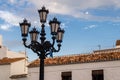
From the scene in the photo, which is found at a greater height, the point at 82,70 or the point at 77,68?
the point at 77,68

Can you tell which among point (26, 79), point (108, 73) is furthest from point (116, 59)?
point (26, 79)

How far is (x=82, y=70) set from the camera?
3228cm

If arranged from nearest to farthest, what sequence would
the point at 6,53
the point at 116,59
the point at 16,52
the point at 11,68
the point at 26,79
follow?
1. the point at 116,59
2. the point at 26,79
3. the point at 11,68
4. the point at 6,53
5. the point at 16,52

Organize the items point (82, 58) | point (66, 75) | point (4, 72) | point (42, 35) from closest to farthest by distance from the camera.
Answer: point (42, 35) < point (82, 58) < point (66, 75) < point (4, 72)

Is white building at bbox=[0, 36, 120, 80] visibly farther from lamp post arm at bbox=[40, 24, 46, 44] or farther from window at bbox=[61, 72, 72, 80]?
lamp post arm at bbox=[40, 24, 46, 44]

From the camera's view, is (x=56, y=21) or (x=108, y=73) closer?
(x=56, y=21)

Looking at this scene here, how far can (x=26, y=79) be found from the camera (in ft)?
116

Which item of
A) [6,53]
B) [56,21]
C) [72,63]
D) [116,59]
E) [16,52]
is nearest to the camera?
[56,21]

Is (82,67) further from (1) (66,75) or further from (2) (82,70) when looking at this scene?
(1) (66,75)

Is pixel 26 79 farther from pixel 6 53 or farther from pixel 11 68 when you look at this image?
pixel 6 53

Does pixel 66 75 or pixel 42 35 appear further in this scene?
pixel 66 75

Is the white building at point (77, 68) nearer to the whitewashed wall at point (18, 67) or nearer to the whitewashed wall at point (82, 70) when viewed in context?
the whitewashed wall at point (82, 70)

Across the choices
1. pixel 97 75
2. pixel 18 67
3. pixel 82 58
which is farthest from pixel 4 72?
pixel 97 75

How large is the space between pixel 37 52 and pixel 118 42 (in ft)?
103
